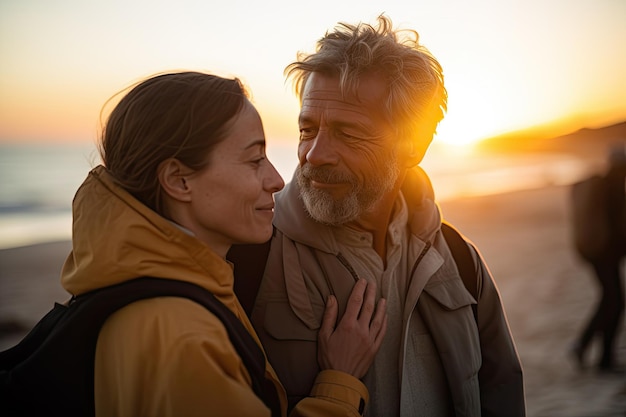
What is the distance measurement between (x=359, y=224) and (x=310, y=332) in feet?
1.91

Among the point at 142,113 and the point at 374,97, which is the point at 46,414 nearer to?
the point at 142,113

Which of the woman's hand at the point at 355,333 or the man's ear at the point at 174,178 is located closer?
the man's ear at the point at 174,178

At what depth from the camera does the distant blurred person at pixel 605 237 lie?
19.6 feet

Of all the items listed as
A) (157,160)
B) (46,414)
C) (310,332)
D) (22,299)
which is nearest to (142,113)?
(157,160)

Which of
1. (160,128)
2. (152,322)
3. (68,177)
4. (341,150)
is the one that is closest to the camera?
(152,322)

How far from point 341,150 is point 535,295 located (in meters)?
8.05

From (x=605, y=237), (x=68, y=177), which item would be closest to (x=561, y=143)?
(x=68, y=177)

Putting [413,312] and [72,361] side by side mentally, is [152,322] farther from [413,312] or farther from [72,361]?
[413,312]

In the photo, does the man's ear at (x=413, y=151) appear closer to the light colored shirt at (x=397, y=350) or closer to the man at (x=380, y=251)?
the man at (x=380, y=251)

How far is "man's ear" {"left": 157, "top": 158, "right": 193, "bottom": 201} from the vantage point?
1568mm

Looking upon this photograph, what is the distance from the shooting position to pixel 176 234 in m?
1.53

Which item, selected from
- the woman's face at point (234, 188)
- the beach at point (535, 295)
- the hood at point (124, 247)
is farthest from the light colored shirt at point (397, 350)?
the beach at point (535, 295)

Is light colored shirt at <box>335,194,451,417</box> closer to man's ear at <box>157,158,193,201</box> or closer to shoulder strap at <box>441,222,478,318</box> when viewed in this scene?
shoulder strap at <box>441,222,478,318</box>

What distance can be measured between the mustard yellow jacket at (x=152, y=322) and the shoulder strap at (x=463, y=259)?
1215 millimetres
